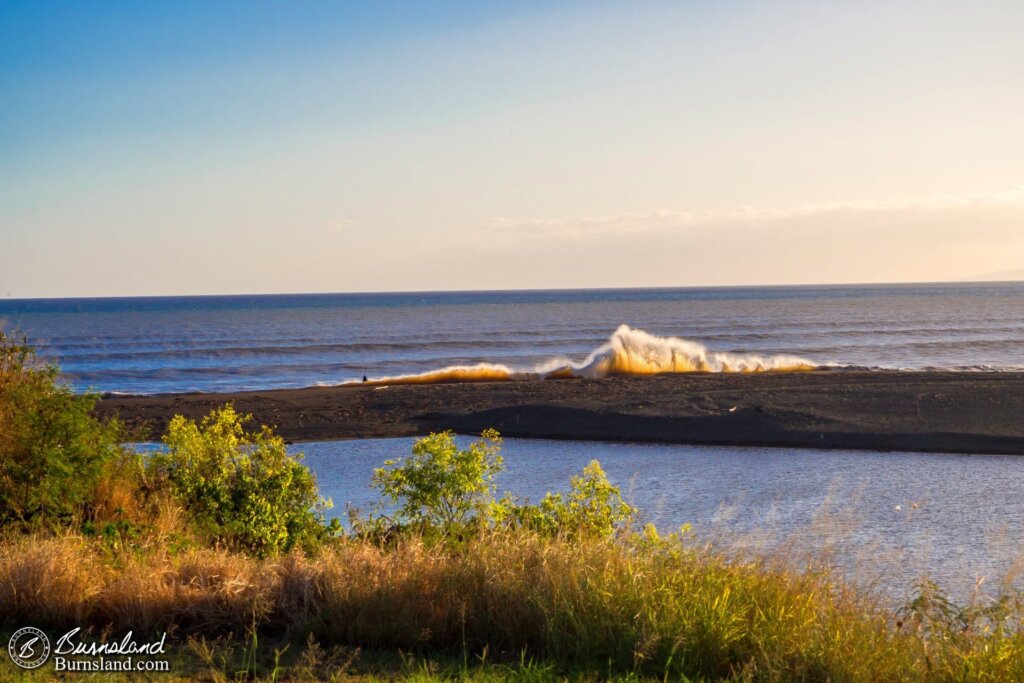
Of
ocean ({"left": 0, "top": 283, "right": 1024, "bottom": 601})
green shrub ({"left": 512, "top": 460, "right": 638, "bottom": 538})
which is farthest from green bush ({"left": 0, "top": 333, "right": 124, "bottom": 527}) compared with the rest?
green shrub ({"left": 512, "top": 460, "right": 638, "bottom": 538})

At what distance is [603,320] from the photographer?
317ft

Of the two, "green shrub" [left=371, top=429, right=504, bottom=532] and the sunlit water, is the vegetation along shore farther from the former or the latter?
the sunlit water

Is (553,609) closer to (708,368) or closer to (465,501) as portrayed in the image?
(465,501)

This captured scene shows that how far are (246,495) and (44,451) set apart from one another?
223 cm

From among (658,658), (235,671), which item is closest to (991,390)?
(658,658)

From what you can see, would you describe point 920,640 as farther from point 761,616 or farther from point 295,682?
point 295,682

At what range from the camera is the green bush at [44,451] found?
30.1ft

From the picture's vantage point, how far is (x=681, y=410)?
79.8ft

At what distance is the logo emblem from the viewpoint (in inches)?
222

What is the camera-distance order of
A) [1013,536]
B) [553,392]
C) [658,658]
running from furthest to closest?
1. [553,392]
2. [1013,536]
3. [658,658]

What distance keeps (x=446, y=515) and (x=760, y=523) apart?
4664 millimetres

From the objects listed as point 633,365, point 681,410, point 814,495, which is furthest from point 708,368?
point 814,495

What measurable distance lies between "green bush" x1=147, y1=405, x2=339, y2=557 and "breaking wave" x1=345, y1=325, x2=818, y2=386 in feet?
86.1

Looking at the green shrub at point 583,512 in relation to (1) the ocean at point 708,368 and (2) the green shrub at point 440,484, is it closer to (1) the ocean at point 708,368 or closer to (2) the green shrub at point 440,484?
(2) the green shrub at point 440,484
